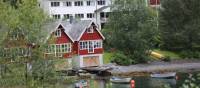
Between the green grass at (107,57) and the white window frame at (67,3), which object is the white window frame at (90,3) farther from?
the green grass at (107,57)

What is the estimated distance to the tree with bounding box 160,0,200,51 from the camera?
3236 inches

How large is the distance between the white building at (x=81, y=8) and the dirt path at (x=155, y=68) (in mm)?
20189

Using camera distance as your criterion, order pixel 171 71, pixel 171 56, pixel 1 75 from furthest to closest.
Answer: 1. pixel 171 56
2. pixel 171 71
3. pixel 1 75

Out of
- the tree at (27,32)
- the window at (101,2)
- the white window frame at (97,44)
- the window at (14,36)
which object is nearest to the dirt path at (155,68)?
the white window frame at (97,44)

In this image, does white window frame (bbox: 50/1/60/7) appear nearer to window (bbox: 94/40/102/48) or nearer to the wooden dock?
window (bbox: 94/40/102/48)

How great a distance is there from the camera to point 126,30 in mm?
77188

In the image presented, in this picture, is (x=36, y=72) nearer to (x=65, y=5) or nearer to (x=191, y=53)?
(x=191, y=53)

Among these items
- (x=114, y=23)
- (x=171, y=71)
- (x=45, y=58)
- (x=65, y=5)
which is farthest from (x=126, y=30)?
(x=45, y=58)

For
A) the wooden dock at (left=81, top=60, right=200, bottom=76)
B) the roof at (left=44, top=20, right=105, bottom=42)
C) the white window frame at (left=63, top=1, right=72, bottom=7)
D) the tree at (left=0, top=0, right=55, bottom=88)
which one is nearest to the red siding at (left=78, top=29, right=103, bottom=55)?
the roof at (left=44, top=20, right=105, bottom=42)

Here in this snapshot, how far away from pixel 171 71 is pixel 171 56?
891 cm

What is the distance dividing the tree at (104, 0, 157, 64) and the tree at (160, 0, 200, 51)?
18.8 feet

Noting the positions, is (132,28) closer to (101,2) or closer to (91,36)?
(91,36)

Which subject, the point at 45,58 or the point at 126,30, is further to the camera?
the point at 126,30

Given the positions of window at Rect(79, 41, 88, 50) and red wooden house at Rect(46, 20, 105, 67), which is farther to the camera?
window at Rect(79, 41, 88, 50)
